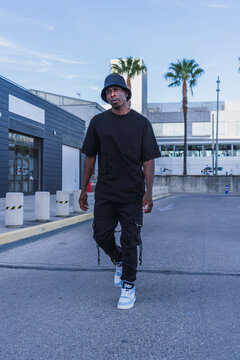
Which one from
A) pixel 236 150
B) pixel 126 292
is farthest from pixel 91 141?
pixel 236 150

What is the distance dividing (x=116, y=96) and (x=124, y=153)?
0.50 m

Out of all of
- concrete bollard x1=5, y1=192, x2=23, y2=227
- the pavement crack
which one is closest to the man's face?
the pavement crack

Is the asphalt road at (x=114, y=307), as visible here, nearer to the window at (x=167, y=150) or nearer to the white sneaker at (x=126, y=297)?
the white sneaker at (x=126, y=297)

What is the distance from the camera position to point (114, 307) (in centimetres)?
342

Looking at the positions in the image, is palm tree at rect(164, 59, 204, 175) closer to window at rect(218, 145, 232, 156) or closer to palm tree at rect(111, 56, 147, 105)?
palm tree at rect(111, 56, 147, 105)

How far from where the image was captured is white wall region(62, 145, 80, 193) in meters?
29.7

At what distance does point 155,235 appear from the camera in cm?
811

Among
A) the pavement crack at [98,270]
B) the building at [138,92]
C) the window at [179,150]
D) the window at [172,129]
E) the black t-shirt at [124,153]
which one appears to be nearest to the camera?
the black t-shirt at [124,153]

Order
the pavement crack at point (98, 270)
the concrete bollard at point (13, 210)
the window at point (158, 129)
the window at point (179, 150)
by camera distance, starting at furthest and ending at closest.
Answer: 1. the window at point (158, 129)
2. the window at point (179, 150)
3. the concrete bollard at point (13, 210)
4. the pavement crack at point (98, 270)

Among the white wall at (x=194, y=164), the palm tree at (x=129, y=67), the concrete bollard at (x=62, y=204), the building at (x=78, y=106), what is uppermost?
the palm tree at (x=129, y=67)

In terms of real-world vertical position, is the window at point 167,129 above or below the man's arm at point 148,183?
above

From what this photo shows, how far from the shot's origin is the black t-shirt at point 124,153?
3467mm

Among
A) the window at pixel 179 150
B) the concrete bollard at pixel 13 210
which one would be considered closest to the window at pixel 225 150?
the window at pixel 179 150

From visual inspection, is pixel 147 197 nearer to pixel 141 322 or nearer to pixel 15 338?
pixel 141 322
